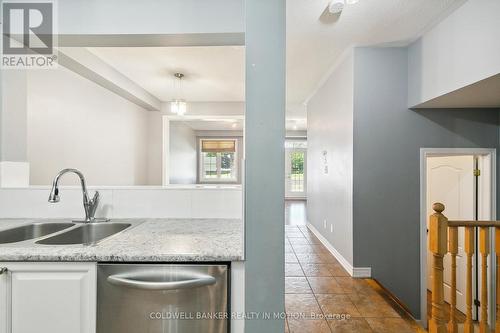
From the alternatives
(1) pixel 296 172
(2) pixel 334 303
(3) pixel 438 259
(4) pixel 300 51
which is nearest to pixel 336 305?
(2) pixel 334 303

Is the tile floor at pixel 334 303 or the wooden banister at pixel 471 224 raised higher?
the wooden banister at pixel 471 224

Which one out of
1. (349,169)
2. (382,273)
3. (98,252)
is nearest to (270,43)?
(98,252)

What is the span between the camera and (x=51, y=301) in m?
1.17

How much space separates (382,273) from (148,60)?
13.3ft

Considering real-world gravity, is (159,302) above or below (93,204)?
below

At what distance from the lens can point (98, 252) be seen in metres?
1.19

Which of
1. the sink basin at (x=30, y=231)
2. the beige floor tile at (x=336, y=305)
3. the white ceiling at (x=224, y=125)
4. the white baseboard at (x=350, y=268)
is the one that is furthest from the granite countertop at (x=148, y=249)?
the white ceiling at (x=224, y=125)

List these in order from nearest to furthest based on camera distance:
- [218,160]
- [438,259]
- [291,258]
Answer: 1. [438,259]
2. [291,258]
3. [218,160]

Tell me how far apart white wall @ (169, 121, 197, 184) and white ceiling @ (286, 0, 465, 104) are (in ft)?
14.6

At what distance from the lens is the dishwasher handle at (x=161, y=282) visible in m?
1.13

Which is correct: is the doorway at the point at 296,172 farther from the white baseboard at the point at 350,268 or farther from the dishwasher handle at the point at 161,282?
the dishwasher handle at the point at 161,282

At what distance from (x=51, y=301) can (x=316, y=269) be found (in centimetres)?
280

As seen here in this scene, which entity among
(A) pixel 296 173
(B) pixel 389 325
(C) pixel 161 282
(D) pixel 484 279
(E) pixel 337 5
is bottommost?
(B) pixel 389 325

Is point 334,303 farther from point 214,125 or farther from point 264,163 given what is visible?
point 214,125
